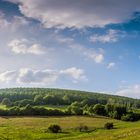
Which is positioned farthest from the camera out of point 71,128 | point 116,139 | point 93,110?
point 93,110

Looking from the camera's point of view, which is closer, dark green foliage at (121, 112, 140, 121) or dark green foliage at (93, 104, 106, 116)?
dark green foliage at (121, 112, 140, 121)

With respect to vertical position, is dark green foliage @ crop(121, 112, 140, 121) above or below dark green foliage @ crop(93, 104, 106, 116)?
below

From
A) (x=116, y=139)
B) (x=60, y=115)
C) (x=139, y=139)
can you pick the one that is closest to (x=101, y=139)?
(x=116, y=139)

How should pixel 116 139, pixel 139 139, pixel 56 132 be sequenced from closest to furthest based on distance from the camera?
pixel 139 139 < pixel 116 139 < pixel 56 132

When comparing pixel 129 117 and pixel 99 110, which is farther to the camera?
pixel 99 110

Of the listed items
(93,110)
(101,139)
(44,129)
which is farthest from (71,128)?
(93,110)

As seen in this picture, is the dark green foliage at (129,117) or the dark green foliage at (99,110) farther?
the dark green foliage at (99,110)

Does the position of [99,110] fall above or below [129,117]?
above

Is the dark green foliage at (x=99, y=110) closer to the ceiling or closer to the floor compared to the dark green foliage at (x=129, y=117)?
closer to the ceiling

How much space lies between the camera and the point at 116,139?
52.9 meters

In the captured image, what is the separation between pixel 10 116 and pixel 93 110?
4079 centimetres

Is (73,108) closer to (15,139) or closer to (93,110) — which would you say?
(93,110)

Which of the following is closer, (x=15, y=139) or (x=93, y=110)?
(x=15, y=139)

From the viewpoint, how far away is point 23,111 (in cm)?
15088
